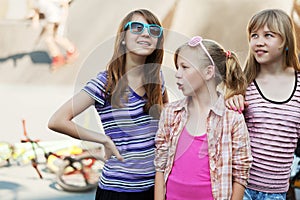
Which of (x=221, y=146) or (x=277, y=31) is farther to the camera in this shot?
(x=277, y=31)

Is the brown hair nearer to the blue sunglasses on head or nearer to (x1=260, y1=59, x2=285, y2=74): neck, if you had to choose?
the blue sunglasses on head

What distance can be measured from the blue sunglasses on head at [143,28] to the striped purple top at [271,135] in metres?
0.34

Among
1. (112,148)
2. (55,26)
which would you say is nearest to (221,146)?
(112,148)

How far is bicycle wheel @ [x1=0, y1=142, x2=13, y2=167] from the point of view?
100 inches

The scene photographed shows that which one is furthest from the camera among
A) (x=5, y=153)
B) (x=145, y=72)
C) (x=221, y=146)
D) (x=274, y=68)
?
(x=5, y=153)

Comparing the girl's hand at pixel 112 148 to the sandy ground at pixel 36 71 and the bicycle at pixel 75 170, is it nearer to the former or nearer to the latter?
the sandy ground at pixel 36 71

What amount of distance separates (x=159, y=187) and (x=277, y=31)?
1.81 ft

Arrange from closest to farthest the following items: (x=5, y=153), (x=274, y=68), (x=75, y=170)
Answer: (x=274, y=68), (x=5, y=153), (x=75, y=170)

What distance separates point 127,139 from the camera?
133cm

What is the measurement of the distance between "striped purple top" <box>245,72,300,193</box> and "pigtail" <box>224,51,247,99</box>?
2.4 inches

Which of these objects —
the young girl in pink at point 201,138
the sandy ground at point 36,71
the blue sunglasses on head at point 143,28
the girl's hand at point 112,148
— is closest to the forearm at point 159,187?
the young girl in pink at point 201,138

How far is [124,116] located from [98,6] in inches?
57.1

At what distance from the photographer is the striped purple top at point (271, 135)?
1432 mm

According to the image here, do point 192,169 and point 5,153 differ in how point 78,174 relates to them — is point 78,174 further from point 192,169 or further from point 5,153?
point 192,169
